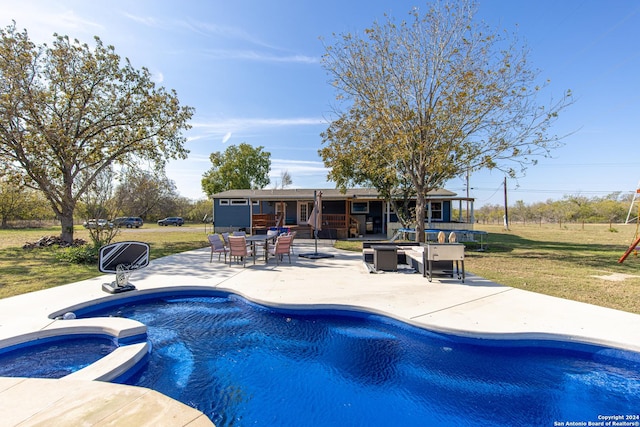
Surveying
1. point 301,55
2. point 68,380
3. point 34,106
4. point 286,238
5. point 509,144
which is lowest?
point 68,380

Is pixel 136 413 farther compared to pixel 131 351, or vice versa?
pixel 131 351

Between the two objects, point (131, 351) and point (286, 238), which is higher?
point (286, 238)

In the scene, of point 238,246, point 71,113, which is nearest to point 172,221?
point 71,113

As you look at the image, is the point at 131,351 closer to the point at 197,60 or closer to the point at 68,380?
the point at 68,380

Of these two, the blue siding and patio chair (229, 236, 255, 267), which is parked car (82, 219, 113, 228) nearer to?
patio chair (229, 236, 255, 267)

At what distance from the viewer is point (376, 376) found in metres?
3.53

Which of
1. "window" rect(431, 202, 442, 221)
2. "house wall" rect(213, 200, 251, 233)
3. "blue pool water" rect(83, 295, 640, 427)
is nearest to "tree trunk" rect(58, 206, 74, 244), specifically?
"house wall" rect(213, 200, 251, 233)

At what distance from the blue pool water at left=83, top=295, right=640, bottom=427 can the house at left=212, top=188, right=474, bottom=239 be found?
45.7 feet

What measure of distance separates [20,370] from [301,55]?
1372 cm

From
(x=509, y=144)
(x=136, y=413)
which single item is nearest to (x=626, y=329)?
(x=136, y=413)

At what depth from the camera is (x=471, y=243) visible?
51.4 feet

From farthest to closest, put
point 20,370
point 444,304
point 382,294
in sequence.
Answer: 1. point 382,294
2. point 444,304
3. point 20,370

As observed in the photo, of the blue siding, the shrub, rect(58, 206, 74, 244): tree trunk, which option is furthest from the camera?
the blue siding

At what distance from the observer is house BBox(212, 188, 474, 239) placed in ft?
61.3
